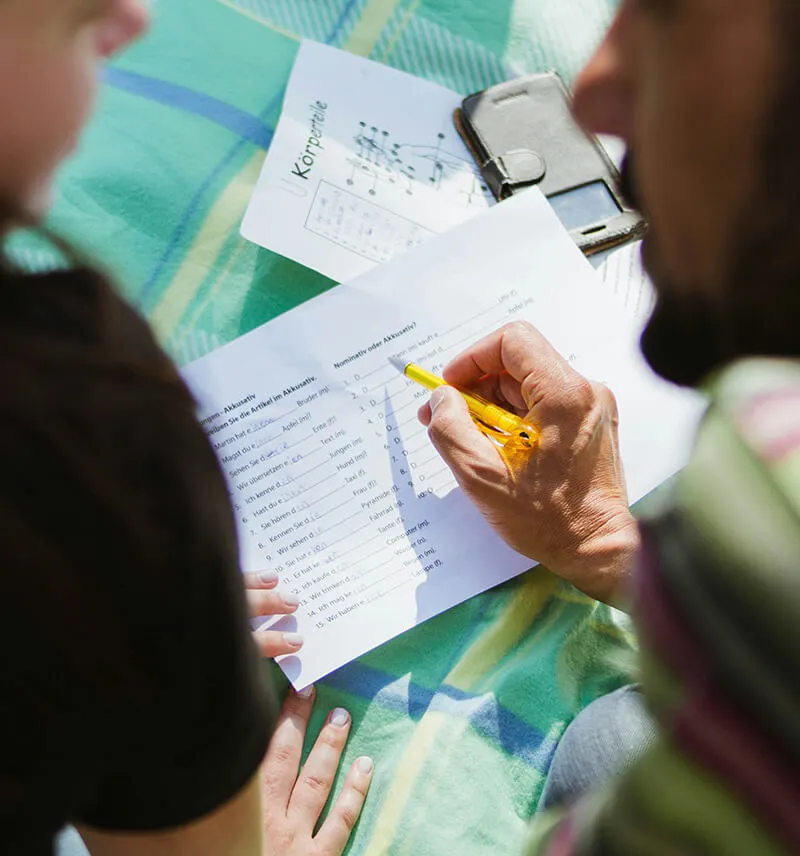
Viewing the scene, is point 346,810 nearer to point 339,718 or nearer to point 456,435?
point 339,718

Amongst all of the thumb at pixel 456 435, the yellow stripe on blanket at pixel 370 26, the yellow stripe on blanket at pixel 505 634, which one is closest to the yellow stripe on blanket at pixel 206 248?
the yellow stripe on blanket at pixel 370 26

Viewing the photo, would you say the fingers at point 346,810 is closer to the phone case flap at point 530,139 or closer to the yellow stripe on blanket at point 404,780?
the yellow stripe on blanket at point 404,780

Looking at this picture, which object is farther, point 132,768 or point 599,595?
point 599,595

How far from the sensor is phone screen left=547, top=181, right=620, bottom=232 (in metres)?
0.75

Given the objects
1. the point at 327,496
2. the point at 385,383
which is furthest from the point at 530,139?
the point at 327,496

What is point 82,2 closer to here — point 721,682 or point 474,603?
point 721,682

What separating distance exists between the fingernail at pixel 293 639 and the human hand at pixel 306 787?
0.12 feet

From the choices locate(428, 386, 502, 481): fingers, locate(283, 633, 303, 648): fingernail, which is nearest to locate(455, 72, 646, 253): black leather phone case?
locate(428, 386, 502, 481): fingers

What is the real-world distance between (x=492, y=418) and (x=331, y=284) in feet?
0.64

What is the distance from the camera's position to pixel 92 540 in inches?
13.9

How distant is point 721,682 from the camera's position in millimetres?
318

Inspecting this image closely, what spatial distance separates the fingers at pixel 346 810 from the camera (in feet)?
2.02

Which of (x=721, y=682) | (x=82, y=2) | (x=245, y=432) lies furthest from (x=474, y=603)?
(x=82, y=2)

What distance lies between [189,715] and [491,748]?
1.04 feet
